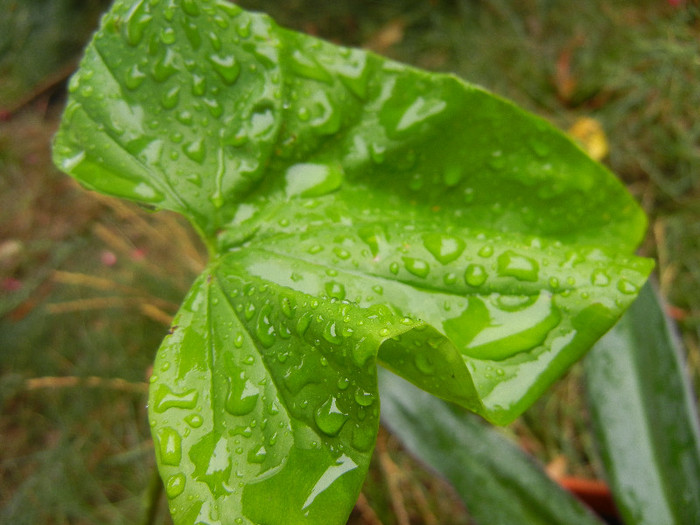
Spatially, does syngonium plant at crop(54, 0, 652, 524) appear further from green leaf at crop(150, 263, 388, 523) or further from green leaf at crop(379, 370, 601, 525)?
green leaf at crop(379, 370, 601, 525)

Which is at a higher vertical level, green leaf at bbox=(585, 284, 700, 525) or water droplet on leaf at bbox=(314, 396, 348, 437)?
water droplet on leaf at bbox=(314, 396, 348, 437)

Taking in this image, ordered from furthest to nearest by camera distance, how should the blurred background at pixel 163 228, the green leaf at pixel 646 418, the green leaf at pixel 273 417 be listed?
the blurred background at pixel 163 228, the green leaf at pixel 646 418, the green leaf at pixel 273 417

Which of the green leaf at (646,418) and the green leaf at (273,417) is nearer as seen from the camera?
the green leaf at (273,417)

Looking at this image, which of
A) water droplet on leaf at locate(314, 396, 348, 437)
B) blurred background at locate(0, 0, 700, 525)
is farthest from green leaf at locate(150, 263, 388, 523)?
blurred background at locate(0, 0, 700, 525)

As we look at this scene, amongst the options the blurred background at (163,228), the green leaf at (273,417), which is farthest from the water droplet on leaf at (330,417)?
the blurred background at (163,228)

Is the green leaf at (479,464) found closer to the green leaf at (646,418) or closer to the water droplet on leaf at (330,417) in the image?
the green leaf at (646,418)

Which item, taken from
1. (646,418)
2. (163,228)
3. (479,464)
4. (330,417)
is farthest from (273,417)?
(163,228)
